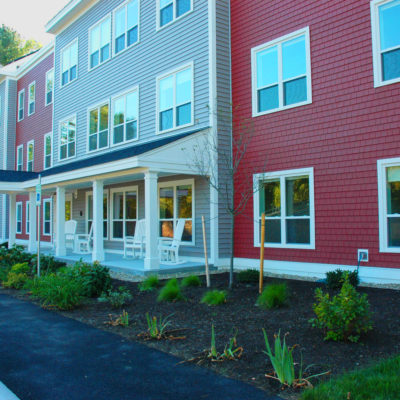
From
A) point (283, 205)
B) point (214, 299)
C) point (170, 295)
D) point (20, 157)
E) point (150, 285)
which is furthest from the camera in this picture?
point (20, 157)

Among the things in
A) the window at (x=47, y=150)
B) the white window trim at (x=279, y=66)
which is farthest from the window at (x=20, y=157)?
the white window trim at (x=279, y=66)

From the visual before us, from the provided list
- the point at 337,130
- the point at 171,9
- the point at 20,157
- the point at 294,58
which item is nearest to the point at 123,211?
the point at 171,9

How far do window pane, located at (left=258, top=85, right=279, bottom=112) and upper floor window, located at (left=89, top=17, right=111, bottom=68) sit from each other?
7493 mm

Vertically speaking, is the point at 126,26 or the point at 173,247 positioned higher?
the point at 126,26

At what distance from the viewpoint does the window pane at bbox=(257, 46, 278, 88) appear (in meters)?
10.3

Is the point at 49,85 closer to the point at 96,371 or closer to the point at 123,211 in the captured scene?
Result: the point at 123,211

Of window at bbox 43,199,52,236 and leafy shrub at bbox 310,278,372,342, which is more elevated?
window at bbox 43,199,52,236

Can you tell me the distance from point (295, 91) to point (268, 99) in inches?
31.9

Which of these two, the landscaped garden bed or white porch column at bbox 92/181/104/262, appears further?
white porch column at bbox 92/181/104/262

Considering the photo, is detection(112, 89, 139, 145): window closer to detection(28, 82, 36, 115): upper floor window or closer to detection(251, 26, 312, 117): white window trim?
detection(251, 26, 312, 117): white window trim

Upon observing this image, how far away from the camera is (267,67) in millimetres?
10469

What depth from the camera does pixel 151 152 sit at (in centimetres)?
999

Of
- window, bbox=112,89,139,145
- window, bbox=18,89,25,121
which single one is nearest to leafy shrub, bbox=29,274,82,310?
window, bbox=112,89,139,145

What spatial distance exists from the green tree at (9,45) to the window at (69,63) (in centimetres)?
2613
